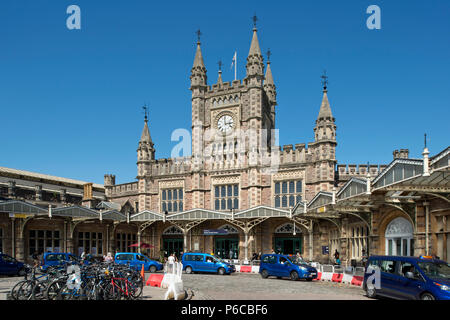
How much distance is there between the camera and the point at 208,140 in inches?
1672

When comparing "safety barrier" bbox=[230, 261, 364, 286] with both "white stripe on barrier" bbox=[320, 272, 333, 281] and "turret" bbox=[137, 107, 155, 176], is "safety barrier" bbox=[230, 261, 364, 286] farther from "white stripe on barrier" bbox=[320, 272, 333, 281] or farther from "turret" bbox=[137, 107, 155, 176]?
"turret" bbox=[137, 107, 155, 176]

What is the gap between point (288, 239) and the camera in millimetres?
38156

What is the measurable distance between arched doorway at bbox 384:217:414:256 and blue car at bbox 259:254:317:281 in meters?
4.22

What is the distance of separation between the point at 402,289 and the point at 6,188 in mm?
34934

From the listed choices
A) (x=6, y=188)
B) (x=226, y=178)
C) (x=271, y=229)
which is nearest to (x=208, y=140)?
(x=226, y=178)

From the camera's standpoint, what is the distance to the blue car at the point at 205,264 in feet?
90.5

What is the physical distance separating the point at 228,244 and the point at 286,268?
1644 centimetres

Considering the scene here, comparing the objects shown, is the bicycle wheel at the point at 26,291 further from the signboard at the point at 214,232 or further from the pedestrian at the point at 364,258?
the signboard at the point at 214,232

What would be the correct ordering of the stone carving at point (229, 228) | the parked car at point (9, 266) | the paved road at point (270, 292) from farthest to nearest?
the stone carving at point (229, 228) < the parked car at point (9, 266) < the paved road at point (270, 292)

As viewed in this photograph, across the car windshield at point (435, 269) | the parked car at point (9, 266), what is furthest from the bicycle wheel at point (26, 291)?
the parked car at point (9, 266)

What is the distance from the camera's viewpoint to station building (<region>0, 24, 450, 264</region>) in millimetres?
30984

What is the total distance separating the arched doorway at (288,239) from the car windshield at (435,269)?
921 inches

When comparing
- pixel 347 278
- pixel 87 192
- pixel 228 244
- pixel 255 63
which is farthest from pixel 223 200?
pixel 347 278

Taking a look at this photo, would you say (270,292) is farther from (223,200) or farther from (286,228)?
(223,200)
